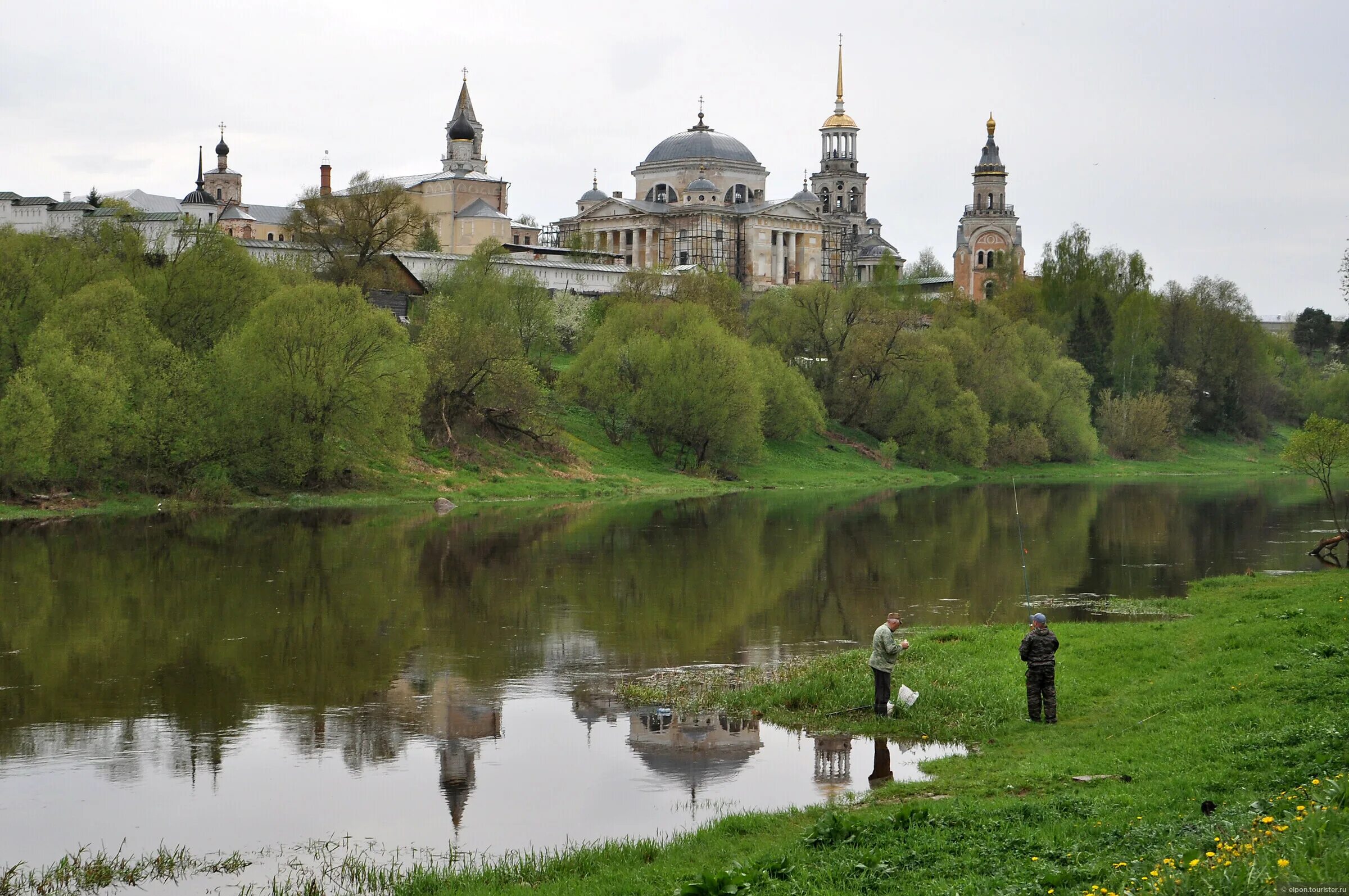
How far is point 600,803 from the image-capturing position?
14.3 m

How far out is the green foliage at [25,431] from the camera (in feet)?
133

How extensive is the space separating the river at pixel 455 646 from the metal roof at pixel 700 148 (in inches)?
3536

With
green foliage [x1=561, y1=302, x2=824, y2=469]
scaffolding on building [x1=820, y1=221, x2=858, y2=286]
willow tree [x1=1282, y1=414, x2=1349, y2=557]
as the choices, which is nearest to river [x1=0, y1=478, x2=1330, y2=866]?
willow tree [x1=1282, y1=414, x2=1349, y2=557]

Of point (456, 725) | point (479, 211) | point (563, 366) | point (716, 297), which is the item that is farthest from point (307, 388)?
point (479, 211)

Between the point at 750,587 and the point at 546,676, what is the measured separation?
10126 millimetres

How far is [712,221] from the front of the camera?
410 ft

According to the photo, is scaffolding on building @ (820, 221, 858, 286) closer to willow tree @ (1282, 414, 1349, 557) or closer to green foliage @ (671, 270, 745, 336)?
green foliage @ (671, 270, 745, 336)

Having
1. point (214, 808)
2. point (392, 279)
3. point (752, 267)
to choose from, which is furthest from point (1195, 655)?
point (752, 267)

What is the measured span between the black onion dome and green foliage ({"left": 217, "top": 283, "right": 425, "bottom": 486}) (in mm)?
74980

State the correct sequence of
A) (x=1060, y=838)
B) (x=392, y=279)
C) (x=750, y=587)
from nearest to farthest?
(x=1060, y=838)
(x=750, y=587)
(x=392, y=279)

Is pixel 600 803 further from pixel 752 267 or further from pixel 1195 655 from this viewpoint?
pixel 752 267

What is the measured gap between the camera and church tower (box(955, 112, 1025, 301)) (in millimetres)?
139500

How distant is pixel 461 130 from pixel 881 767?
11294 cm

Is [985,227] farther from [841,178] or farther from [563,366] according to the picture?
[563,366]
